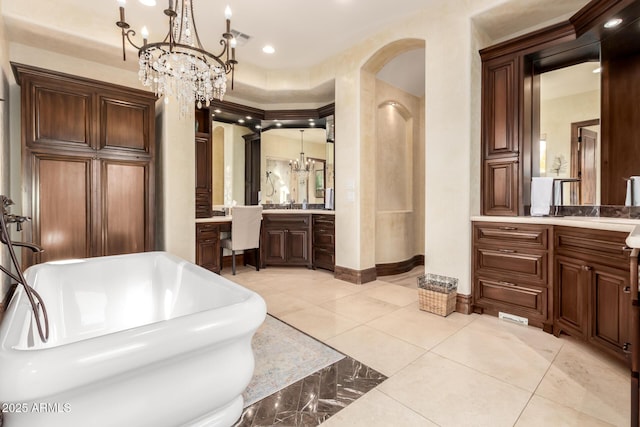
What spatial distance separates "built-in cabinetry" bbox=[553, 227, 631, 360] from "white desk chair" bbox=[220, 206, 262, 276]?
3.59 metres

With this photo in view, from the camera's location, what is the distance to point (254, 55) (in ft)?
14.5

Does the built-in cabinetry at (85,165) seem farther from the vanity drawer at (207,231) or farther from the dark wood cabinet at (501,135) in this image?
the dark wood cabinet at (501,135)

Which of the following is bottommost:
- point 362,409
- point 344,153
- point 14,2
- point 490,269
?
point 362,409

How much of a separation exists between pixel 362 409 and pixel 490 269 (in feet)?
6.48

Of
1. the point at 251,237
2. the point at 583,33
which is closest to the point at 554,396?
the point at 583,33

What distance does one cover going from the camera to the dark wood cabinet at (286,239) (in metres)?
4.99

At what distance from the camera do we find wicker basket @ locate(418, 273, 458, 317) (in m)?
2.95

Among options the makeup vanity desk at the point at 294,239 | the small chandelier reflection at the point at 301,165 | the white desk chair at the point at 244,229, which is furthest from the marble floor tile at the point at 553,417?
the small chandelier reflection at the point at 301,165

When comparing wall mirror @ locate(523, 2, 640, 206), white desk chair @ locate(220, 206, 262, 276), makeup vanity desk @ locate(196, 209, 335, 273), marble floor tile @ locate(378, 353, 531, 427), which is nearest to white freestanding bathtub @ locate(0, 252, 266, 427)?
marble floor tile @ locate(378, 353, 531, 427)

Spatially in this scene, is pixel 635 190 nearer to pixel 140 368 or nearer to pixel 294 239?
pixel 140 368

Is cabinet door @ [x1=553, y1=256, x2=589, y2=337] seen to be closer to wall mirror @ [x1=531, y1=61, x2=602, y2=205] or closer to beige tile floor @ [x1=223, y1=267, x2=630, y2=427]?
beige tile floor @ [x1=223, y1=267, x2=630, y2=427]

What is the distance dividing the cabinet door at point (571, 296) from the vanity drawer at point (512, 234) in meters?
0.21

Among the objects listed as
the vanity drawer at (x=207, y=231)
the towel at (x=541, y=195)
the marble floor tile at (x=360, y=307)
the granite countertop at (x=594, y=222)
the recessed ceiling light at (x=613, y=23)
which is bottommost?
the marble floor tile at (x=360, y=307)

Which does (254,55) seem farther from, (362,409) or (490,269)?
(362,409)
